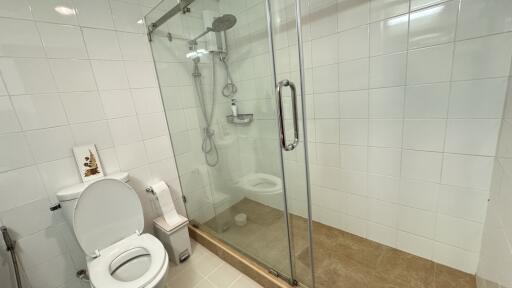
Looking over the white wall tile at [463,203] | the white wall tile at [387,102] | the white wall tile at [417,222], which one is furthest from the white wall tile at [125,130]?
the white wall tile at [463,203]

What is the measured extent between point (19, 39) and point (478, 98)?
2.52m

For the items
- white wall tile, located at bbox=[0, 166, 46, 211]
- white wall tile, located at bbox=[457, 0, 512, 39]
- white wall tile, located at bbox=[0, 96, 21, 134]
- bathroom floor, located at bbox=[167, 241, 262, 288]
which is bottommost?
bathroom floor, located at bbox=[167, 241, 262, 288]

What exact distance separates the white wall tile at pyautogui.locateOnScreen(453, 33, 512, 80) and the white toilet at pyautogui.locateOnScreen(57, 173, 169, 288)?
6.31 ft

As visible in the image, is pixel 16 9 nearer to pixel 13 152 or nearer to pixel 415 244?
pixel 13 152

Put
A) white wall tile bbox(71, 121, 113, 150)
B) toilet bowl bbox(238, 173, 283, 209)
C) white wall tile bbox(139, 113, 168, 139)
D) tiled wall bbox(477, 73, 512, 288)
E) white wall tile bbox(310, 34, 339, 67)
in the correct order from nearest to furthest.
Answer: tiled wall bbox(477, 73, 512, 288) < toilet bowl bbox(238, 173, 283, 209) < white wall tile bbox(71, 121, 113, 150) < white wall tile bbox(310, 34, 339, 67) < white wall tile bbox(139, 113, 168, 139)

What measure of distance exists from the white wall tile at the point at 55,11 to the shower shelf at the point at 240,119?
117 centimetres

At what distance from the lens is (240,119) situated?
1.53m

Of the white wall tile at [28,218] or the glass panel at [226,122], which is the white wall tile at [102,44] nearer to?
the glass panel at [226,122]

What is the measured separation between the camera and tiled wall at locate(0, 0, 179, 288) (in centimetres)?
119

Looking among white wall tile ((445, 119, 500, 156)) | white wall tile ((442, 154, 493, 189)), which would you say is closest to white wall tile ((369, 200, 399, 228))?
white wall tile ((442, 154, 493, 189))

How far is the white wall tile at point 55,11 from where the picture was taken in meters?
1.23

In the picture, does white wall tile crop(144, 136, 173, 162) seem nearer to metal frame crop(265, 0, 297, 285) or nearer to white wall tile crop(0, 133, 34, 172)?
white wall tile crop(0, 133, 34, 172)

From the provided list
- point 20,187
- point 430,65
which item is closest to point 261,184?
point 430,65

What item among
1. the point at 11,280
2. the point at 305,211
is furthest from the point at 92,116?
the point at 305,211
